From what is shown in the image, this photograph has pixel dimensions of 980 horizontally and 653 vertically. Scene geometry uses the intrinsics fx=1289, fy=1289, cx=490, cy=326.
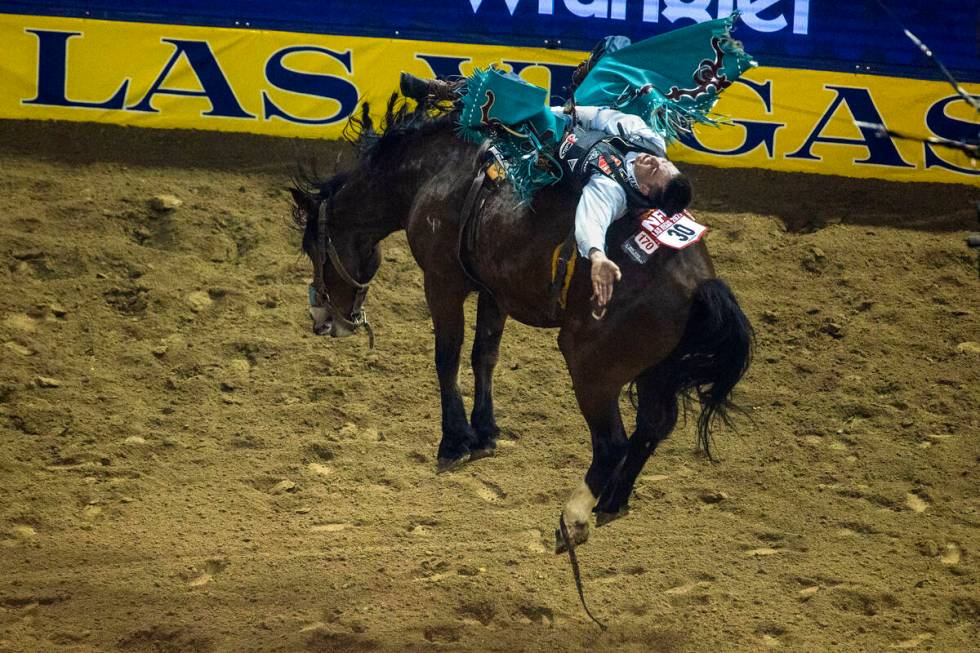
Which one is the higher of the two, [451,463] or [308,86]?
[308,86]

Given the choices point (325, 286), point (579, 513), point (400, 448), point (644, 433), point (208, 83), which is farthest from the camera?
point (208, 83)

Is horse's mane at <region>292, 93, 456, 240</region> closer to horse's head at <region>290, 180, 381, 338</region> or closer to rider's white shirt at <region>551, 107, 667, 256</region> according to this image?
horse's head at <region>290, 180, 381, 338</region>

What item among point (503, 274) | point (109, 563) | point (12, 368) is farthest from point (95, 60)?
point (503, 274)

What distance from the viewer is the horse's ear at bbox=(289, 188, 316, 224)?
6.21m

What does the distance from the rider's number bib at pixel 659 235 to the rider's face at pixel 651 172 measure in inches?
4.5

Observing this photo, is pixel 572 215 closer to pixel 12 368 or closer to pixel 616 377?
pixel 616 377

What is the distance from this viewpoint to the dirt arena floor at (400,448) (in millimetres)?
6500

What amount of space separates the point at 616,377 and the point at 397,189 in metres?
1.61

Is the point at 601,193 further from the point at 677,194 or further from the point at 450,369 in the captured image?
the point at 450,369

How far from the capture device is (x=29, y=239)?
8.62 metres

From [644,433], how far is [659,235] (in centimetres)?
90

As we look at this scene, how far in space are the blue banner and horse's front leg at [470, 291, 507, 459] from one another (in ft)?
12.1

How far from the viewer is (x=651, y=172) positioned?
16.8 feet

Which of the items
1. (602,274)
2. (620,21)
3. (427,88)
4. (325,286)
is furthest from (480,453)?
(620,21)
